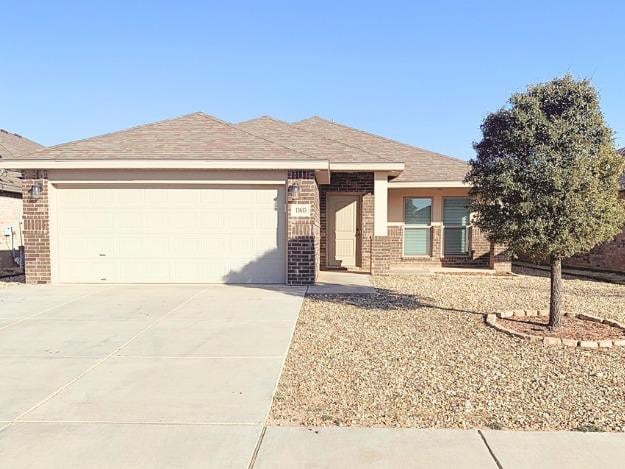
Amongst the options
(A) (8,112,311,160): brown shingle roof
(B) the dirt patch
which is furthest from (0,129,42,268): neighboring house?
(B) the dirt patch

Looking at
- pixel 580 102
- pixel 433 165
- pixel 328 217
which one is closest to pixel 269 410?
pixel 580 102

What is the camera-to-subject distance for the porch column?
11688 millimetres

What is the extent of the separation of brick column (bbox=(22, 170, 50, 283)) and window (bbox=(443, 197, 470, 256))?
10768 millimetres

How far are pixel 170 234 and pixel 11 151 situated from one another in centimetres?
1157

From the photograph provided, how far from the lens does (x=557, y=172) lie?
550 cm

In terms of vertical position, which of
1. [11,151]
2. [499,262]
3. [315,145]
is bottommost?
[499,262]

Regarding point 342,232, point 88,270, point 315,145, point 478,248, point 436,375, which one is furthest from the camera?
point 478,248

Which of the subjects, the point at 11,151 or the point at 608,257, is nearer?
the point at 608,257

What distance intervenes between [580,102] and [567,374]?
3.43 metres

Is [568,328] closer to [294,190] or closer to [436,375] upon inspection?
[436,375]

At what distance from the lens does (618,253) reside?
14039mm

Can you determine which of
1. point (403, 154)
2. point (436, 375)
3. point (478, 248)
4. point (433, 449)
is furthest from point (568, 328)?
point (403, 154)

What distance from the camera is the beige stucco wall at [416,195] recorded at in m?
13.7

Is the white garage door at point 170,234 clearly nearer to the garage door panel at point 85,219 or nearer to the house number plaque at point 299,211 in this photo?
the garage door panel at point 85,219
